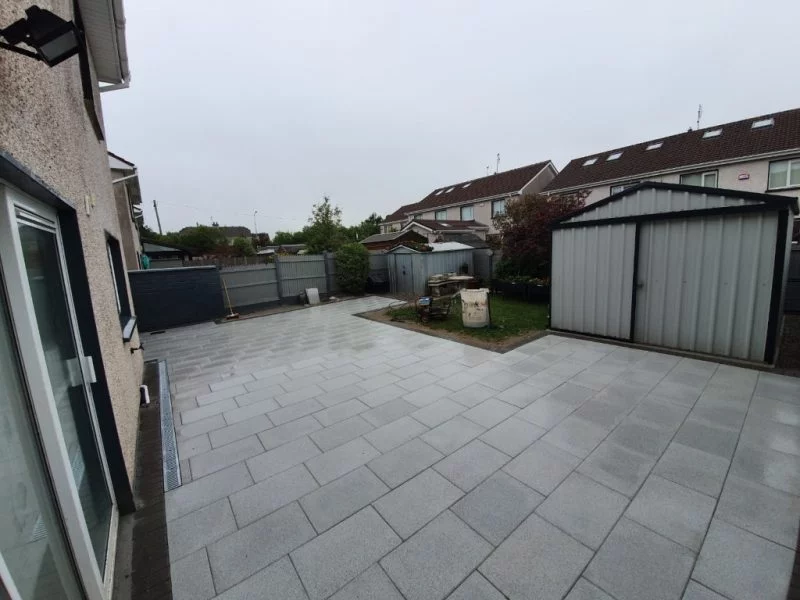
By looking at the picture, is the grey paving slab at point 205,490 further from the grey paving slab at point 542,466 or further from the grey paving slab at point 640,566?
the grey paving slab at point 640,566

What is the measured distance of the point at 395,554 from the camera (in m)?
1.87

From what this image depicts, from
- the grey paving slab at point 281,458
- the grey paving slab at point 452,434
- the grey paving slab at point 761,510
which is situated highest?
the grey paving slab at point 281,458

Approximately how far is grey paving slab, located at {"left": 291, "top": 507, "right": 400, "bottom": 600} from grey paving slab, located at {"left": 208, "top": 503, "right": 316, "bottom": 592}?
4.5 inches

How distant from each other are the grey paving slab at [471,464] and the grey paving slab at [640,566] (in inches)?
33.3

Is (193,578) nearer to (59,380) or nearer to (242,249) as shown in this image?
(59,380)

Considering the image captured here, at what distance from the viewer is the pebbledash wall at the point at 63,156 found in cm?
132

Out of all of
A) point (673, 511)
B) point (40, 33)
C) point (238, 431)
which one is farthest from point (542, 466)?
point (40, 33)

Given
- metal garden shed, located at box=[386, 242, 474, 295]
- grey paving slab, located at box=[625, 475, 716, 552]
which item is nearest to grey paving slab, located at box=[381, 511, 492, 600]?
grey paving slab, located at box=[625, 475, 716, 552]

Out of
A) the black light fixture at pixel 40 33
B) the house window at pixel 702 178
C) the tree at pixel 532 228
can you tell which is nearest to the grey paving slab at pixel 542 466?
the black light fixture at pixel 40 33

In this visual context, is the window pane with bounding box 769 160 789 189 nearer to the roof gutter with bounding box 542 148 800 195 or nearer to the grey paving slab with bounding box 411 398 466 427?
the roof gutter with bounding box 542 148 800 195

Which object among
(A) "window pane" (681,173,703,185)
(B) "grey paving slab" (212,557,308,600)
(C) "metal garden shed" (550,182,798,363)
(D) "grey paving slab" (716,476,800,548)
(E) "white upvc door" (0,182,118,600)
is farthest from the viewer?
(A) "window pane" (681,173,703,185)

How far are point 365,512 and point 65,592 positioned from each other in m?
1.47

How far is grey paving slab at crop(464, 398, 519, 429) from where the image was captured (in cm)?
330

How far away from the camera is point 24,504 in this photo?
3.83ft
